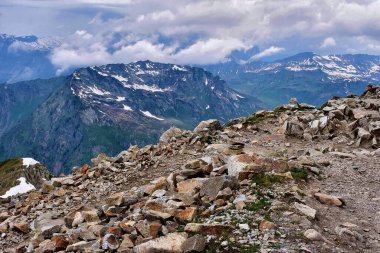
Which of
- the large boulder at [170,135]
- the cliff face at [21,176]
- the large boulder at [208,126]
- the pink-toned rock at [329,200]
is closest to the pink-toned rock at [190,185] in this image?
the pink-toned rock at [329,200]

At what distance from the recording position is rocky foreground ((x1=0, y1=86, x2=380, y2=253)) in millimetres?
13547

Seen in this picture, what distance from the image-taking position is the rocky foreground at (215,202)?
44.4 feet

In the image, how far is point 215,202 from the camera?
16.3m

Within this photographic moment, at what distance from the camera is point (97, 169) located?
1067 inches

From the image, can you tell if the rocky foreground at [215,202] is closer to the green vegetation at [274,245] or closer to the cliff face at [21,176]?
the green vegetation at [274,245]

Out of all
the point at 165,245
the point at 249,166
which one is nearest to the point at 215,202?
the point at 249,166

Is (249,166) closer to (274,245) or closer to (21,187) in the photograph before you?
(274,245)

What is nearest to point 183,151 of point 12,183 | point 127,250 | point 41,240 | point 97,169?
point 97,169

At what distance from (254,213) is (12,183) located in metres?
90.2

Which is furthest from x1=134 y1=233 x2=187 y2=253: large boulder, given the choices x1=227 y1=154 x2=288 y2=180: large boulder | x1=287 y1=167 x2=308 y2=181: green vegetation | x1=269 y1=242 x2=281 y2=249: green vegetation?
x1=287 y1=167 x2=308 y2=181: green vegetation

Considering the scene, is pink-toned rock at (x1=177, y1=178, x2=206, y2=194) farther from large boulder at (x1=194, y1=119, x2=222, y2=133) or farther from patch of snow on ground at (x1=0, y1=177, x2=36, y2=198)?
patch of snow on ground at (x1=0, y1=177, x2=36, y2=198)

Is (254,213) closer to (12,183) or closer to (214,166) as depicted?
(214,166)

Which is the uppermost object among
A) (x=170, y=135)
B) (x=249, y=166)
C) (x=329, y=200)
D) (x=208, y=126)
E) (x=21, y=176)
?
(x=208, y=126)

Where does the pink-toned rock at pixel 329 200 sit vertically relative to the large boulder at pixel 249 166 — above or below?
below
